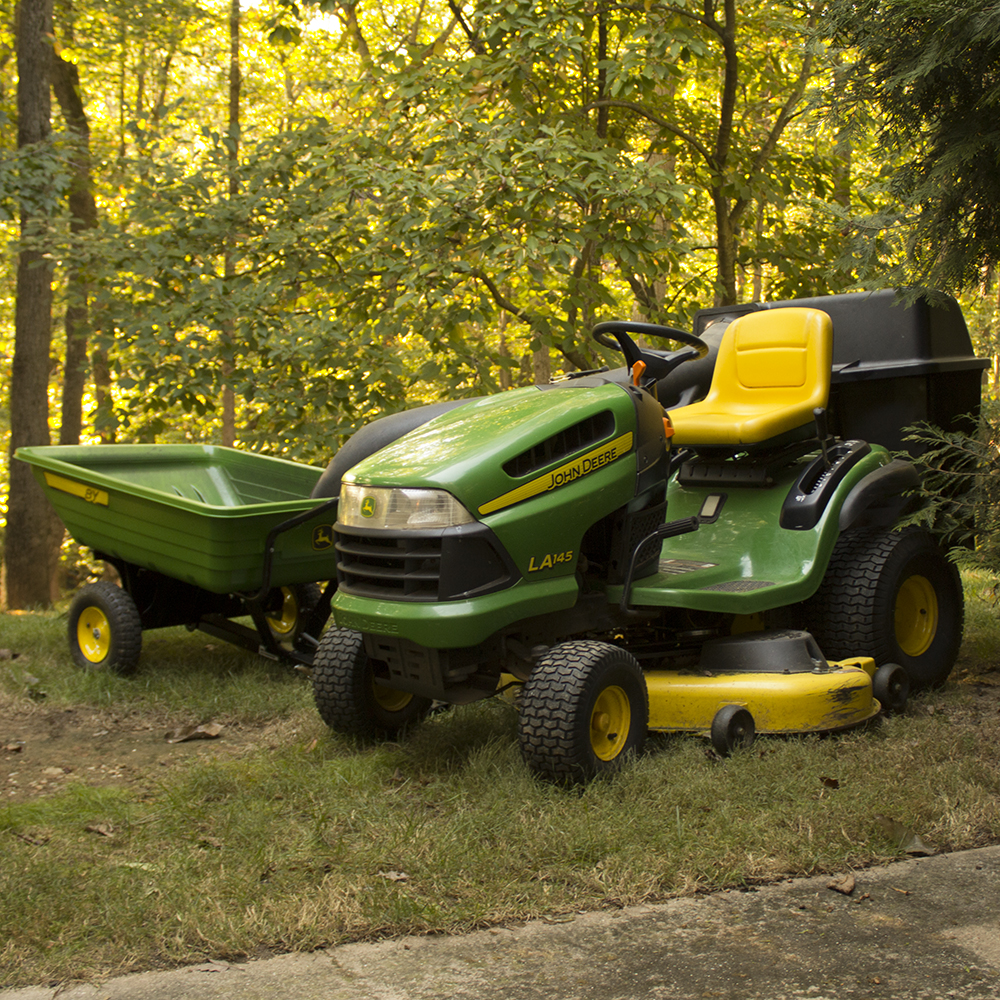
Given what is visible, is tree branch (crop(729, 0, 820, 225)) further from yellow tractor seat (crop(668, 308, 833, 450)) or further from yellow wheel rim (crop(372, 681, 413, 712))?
yellow wheel rim (crop(372, 681, 413, 712))

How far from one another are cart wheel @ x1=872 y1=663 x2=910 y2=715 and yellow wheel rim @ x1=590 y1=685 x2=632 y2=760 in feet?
3.66

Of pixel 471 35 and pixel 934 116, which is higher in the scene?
pixel 471 35

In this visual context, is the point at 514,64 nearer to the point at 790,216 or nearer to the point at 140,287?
the point at 140,287

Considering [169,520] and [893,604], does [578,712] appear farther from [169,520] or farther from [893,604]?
[169,520]

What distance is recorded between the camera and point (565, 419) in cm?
361

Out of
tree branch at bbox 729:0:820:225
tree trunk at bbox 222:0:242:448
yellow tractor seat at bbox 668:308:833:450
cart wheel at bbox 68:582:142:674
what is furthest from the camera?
tree branch at bbox 729:0:820:225

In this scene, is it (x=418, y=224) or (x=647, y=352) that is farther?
(x=418, y=224)

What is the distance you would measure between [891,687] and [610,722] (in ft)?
4.16

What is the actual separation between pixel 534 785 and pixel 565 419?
1210mm

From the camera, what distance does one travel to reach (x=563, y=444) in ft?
11.9

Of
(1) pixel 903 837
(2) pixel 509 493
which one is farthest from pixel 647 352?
(1) pixel 903 837

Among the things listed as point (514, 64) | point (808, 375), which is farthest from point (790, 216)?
point (808, 375)

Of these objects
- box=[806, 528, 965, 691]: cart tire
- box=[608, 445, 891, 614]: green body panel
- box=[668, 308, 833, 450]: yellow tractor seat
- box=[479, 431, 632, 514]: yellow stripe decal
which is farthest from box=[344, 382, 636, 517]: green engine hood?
box=[806, 528, 965, 691]: cart tire

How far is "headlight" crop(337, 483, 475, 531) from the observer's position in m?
3.32
